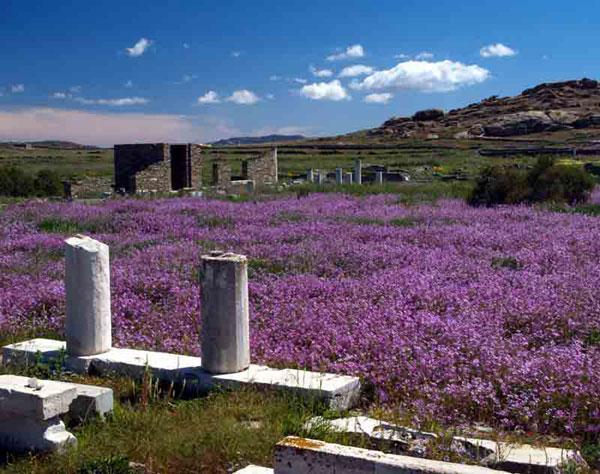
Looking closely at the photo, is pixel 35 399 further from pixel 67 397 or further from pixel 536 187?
pixel 536 187

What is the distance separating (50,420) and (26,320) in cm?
382

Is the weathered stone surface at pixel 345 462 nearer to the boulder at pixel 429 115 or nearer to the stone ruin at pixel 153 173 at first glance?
the stone ruin at pixel 153 173

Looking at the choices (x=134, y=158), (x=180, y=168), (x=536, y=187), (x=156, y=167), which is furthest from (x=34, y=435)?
(x=180, y=168)

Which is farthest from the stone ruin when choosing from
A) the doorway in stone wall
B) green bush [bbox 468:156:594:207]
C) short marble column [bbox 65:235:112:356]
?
short marble column [bbox 65:235:112:356]

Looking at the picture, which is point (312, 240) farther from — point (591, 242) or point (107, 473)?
point (107, 473)

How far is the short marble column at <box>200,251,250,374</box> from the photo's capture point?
246 inches

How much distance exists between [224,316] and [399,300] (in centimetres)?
291

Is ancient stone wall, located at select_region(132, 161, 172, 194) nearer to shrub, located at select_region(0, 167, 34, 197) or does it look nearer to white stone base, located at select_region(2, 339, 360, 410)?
shrub, located at select_region(0, 167, 34, 197)

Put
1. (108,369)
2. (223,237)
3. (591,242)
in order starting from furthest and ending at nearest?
(223,237)
(591,242)
(108,369)

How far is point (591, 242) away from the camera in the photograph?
12.4 metres

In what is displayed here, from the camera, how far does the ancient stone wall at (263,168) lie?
37.7 metres

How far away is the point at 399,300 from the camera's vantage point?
337 inches

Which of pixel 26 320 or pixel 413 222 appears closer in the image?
pixel 26 320

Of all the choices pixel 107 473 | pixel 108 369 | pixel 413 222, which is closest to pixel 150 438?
pixel 107 473
